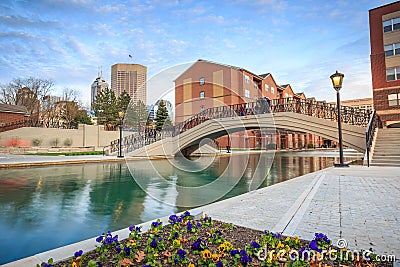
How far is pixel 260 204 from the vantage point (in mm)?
4477

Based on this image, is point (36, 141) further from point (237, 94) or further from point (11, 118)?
point (237, 94)

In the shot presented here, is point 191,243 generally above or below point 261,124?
below

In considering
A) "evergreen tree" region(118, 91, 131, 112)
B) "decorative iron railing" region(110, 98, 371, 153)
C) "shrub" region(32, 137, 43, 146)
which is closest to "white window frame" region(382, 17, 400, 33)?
"decorative iron railing" region(110, 98, 371, 153)

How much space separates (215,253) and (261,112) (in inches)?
585

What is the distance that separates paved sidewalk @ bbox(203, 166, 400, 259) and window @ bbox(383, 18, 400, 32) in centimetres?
2150

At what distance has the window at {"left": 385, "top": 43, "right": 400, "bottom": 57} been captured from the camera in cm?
2025

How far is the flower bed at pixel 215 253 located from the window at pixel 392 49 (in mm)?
25106

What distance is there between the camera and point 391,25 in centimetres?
2053

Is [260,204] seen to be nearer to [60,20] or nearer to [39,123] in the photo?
[60,20]

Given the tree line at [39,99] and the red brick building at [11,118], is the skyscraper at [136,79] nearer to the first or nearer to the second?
the red brick building at [11,118]

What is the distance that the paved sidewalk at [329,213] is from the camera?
2.81 m

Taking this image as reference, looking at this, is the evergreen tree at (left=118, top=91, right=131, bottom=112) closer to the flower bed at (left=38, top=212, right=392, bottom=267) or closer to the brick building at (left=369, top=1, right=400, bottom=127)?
the brick building at (left=369, top=1, right=400, bottom=127)

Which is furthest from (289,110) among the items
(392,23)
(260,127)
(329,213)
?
(392,23)

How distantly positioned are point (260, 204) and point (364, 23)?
974 inches
